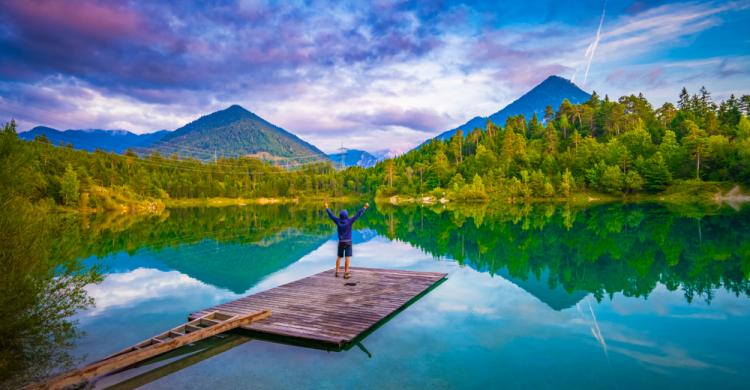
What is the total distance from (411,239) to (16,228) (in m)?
29.9

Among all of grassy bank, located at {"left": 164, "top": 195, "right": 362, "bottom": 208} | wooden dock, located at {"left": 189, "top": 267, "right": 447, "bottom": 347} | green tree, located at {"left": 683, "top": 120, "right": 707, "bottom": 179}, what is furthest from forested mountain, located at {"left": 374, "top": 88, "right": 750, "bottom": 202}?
wooden dock, located at {"left": 189, "top": 267, "right": 447, "bottom": 347}

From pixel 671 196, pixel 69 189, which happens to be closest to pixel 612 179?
pixel 671 196

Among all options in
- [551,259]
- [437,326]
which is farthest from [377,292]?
[551,259]

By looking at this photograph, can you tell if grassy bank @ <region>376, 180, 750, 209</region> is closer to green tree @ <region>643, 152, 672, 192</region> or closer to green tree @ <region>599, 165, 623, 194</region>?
green tree @ <region>643, 152, 672, 192</region>

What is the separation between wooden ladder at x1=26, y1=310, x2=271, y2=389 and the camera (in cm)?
Answer: 798

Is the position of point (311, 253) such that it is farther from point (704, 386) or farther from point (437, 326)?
point (704, 386)

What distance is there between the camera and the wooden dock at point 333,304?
1163cm

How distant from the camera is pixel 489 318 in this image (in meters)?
14.0

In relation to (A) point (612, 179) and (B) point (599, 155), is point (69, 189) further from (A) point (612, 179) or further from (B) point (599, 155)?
(B) point (599, 155)

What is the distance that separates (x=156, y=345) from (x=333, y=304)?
586cm

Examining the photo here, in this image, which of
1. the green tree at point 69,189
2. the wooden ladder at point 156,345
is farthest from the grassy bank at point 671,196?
the wooden ladder at point 156,345

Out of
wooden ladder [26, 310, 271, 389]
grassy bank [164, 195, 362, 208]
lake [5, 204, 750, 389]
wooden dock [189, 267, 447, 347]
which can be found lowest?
lake [5, 204, 750, 389]

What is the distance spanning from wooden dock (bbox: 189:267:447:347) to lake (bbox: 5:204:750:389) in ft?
1.38

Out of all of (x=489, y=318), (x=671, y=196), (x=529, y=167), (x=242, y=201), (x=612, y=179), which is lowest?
(x=489, y=318)
